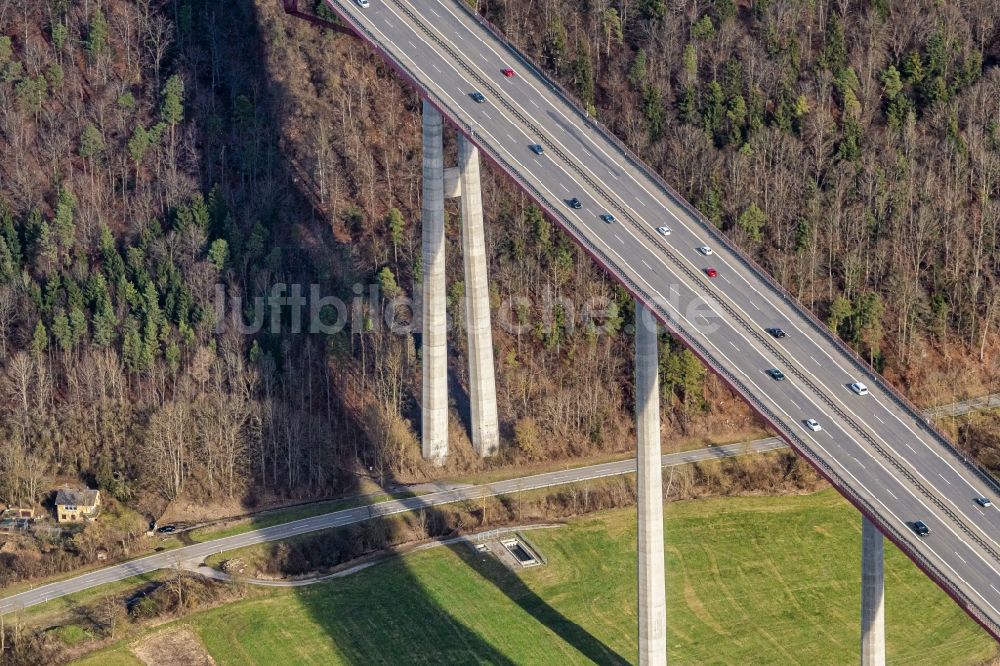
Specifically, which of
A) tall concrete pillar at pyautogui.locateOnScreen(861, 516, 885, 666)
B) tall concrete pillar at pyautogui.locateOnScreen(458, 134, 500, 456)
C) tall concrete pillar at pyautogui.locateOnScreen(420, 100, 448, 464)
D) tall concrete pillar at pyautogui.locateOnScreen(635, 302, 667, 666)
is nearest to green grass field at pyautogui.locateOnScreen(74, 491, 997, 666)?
tall concrete pillar at pyautogui.locateOnScreen(635, 302, 667, 666)

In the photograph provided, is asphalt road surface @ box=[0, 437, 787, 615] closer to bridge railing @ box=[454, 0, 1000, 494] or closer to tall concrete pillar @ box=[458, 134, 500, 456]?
tall concrete pillar @ box=[458, 134, 500, 456]

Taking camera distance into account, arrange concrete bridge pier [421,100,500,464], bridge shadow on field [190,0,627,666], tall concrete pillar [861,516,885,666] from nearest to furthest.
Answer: tall concrete pillar [861,516,885,666], bridge shadow on field [190,0,627,666], concrete bridge pier [421,100,500,464]

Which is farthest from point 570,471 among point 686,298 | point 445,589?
point 686,298

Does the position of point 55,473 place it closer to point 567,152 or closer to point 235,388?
point 235,388

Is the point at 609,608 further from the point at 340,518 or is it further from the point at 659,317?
the point at 659,317

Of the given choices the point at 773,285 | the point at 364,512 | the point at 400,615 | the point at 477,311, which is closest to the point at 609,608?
the point at 400,615
